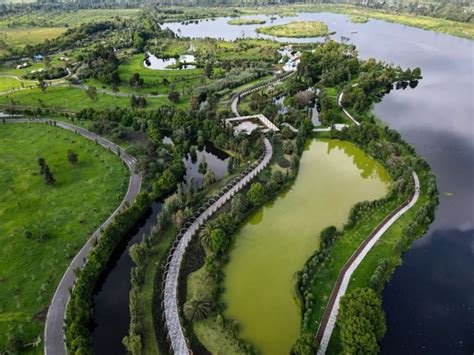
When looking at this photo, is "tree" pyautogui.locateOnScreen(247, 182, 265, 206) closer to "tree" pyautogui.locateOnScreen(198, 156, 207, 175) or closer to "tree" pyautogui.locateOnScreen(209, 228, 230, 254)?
"tree" pyautogui.locateOnScreen(209, 228, 230, 254)

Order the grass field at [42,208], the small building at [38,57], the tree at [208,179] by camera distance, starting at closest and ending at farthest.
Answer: the grass field at [42,208] → the tree at [208,179] → the small building at [38,57]

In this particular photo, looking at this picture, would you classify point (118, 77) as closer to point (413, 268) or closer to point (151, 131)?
point (151, 131)

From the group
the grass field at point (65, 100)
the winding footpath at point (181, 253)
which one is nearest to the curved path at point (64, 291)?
the winding footpath at point (181, 253)

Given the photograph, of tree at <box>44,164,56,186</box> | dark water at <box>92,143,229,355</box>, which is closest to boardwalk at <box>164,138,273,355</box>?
dark water at <box>92,143,229,355</box>

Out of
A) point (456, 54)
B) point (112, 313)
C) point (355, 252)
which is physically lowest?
point (112, 313)

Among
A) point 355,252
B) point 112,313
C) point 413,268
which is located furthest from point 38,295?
point 413,268

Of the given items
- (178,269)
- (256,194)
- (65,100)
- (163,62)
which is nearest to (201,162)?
(256,194)

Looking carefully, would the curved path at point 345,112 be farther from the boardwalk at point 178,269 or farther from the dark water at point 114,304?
the dark water at point 114,304
